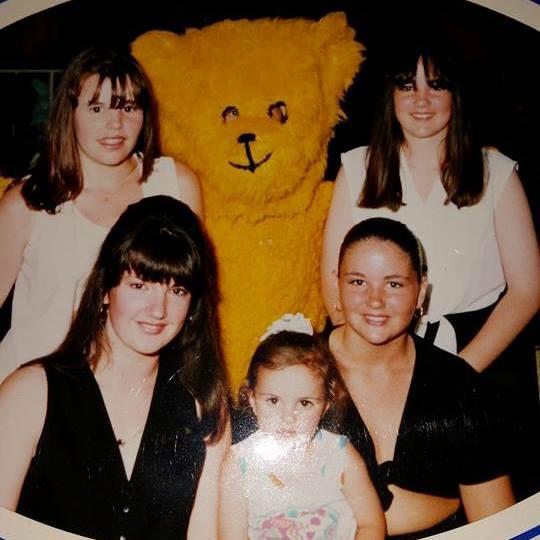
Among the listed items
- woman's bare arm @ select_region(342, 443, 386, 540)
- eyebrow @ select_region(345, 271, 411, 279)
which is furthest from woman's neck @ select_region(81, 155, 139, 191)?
woman's bare arm @ select_region(342, 443, 386, 540)

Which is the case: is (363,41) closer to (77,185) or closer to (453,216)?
(453,216)

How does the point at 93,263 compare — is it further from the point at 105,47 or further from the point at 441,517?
the point at 441,517

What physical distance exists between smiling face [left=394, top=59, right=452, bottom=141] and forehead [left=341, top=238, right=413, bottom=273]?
0.23 m

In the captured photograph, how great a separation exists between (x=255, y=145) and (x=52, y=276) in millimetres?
456

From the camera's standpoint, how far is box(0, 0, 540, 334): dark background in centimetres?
131

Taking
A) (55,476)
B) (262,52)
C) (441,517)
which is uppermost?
(262,52)

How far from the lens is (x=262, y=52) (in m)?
1.29

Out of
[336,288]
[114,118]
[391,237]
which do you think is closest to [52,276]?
[114,118]

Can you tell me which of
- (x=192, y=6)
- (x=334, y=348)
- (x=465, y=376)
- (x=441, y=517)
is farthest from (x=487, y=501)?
(x=192, y=6)

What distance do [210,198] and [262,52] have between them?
0.99 feet

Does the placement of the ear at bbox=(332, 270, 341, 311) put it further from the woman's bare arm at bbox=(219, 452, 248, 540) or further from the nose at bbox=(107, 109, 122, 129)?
the nose at bbox=(107, 109, 122, 129)

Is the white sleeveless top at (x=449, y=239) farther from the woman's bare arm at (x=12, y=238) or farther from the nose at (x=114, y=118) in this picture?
the woman's bare arm at (x=12, y=238)

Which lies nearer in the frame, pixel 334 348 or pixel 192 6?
pixel 334 348

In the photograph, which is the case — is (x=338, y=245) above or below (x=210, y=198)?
below
